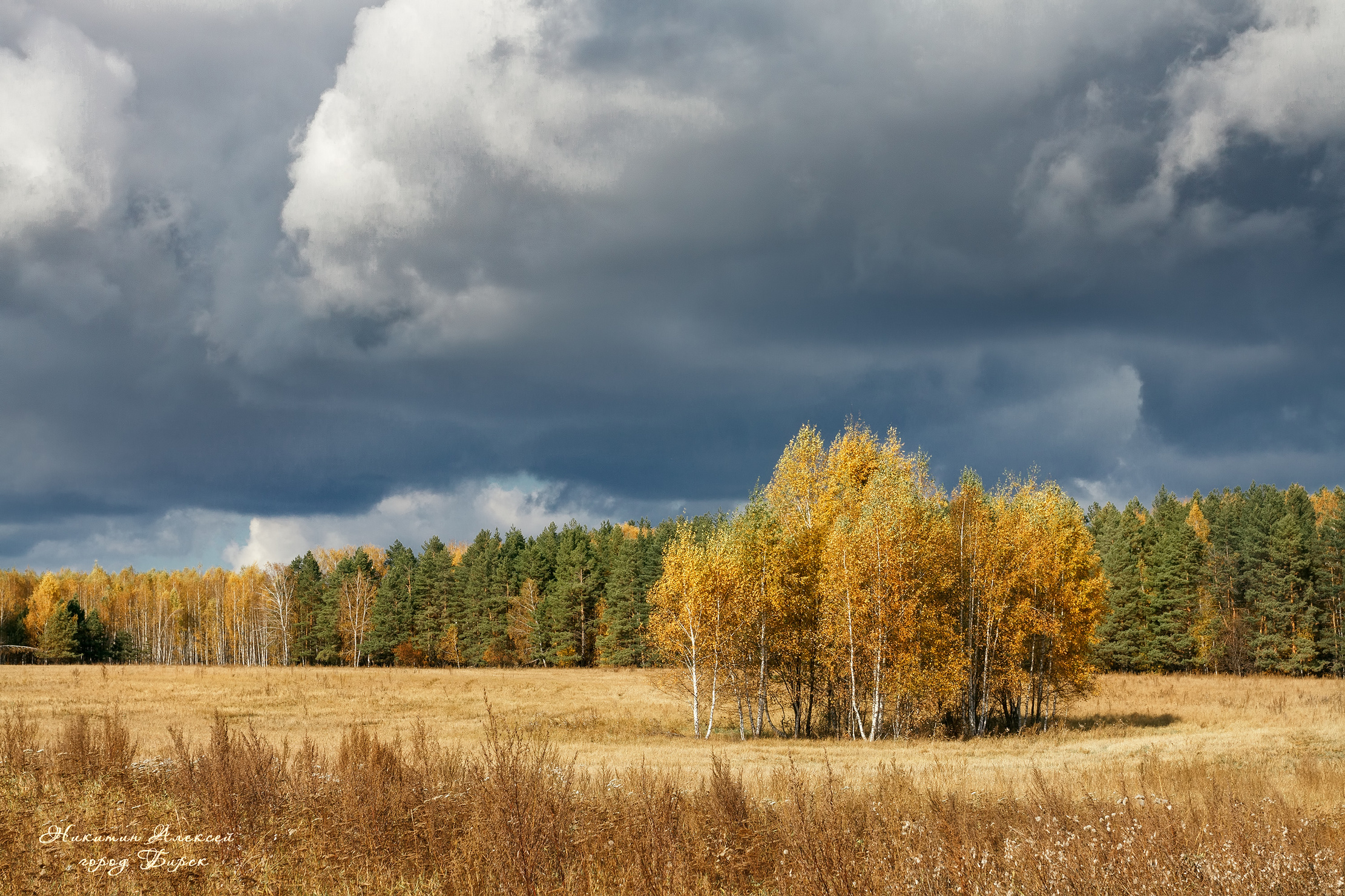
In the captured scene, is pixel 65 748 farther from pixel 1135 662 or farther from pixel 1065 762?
pixel 1135 662

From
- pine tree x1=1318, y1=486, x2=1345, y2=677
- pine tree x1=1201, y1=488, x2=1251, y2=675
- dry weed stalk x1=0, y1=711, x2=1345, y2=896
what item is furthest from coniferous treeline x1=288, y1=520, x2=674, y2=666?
dry weed stalk x1=0, y1=711, x2=1345, y2=896

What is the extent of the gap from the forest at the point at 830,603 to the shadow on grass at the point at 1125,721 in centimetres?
196

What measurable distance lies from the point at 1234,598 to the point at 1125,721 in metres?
48.4

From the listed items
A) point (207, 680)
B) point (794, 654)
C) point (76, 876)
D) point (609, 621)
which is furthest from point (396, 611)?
Answer: point (76, 876)

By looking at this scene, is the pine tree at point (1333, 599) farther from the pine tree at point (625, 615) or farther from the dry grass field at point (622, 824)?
the dry grass field at point (622, 824)

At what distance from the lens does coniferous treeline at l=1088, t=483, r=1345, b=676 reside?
7131cm

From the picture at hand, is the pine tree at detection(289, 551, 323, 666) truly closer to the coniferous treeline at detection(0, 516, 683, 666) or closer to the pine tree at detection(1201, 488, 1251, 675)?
the coniferous treeline at detection(0, 516, 683, 666)

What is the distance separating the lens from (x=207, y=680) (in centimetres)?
5312

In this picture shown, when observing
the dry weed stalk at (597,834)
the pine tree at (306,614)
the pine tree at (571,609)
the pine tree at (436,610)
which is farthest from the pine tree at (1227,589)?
the pine tree at (306,614)

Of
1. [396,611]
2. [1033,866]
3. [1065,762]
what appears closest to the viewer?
[1033,866]

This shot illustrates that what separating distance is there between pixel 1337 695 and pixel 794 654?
123 ft

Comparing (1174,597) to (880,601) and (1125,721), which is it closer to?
(1125,721)

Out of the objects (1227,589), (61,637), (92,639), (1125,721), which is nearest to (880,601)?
(1125,721)

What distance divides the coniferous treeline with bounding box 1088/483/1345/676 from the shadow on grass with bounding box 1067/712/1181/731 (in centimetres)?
2844
